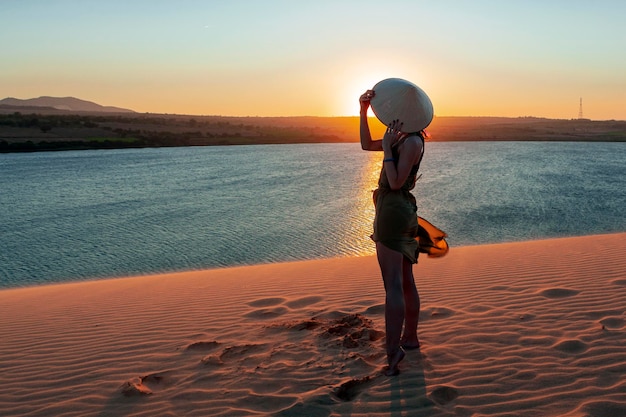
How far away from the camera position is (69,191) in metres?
22.9

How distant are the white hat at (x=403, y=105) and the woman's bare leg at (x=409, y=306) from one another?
3.46 feet

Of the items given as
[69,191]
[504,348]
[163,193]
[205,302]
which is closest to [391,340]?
[504,348]

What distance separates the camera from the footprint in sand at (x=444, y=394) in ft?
12.3

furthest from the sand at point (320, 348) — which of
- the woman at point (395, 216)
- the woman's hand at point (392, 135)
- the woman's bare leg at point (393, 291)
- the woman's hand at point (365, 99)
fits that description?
the woman's hand at point (365, 99)

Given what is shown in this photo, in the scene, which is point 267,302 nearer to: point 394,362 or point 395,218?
point 394,362

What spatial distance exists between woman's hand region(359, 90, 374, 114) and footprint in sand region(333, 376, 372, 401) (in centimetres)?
197

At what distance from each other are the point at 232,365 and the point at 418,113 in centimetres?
245

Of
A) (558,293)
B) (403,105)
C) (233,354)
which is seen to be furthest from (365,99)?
(558,293)

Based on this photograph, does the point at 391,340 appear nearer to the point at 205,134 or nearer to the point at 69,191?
the point at 69,191

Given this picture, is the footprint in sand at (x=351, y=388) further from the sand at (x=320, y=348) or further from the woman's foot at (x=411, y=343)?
the woman's foot at (x=411, y=343)

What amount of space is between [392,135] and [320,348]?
197 cm

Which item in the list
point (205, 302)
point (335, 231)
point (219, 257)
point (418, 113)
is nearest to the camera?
point (418, 113)

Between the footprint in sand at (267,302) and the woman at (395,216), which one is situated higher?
the woman at (395,216)

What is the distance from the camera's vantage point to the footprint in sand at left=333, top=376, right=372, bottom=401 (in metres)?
3.85
